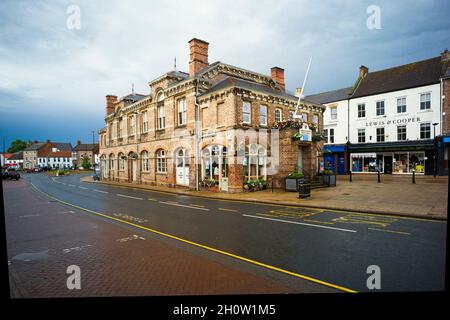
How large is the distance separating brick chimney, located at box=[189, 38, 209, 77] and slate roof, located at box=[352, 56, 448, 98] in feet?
69.1

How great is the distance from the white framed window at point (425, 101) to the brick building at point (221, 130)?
10.8 m

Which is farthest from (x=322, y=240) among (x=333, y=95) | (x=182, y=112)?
(x=333, y=95)

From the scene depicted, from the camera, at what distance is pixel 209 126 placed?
19.7 metres

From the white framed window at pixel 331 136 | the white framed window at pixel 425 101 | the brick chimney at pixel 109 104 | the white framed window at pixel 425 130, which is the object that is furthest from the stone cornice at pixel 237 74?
the brick chimney at pixel 109 104

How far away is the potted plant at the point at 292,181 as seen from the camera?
17203 millimetres

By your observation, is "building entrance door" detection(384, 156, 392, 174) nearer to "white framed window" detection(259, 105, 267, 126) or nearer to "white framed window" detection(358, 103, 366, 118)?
"white framed window" detection(358, 103, 366, 118)

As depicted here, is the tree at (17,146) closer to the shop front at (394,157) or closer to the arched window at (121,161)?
the arched window at (121,161)

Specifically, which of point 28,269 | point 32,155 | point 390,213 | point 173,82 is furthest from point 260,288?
point 32,155

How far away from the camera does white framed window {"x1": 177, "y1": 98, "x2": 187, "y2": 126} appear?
21.9m

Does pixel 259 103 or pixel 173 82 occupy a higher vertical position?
pixel 173 82

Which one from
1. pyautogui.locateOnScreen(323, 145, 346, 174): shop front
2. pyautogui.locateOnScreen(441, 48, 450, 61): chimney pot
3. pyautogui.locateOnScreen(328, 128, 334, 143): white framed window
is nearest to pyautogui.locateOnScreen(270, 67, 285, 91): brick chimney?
pyautogui.locateOnScreen(328, 128, 334, 143): white framed window

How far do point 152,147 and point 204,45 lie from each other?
11.8 metres

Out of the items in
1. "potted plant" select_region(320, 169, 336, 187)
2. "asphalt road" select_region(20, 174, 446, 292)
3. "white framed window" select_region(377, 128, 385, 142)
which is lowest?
"asphalt road" select_region(20, 174, 446, 292)
